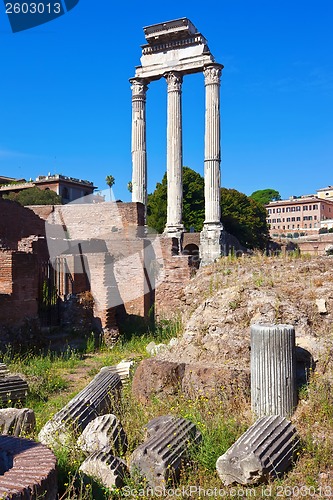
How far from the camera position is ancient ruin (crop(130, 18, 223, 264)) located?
22.9 m

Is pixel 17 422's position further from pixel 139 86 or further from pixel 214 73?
pixel 139 86

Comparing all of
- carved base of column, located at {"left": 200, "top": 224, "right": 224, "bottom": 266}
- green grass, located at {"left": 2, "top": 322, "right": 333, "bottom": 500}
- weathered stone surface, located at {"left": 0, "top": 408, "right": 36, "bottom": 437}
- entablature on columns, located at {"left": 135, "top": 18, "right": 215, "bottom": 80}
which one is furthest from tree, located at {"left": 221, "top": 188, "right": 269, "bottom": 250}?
weathered stone surface, located at {"left": 0, "top": 408, "right": 36, "bottom": 437}

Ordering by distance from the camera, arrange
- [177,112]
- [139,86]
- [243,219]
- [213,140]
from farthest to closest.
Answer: [243,219], [139,86], [177,112], [213,140]

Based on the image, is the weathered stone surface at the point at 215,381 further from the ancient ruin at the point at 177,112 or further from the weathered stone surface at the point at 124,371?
the ancient ruin at the point at 177,112

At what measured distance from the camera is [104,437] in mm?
5145

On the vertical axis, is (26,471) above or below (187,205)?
below

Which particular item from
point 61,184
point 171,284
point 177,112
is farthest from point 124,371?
point 61,184

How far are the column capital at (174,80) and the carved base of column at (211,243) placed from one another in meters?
6.42

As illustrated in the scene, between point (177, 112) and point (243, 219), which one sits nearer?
point (177, 112)

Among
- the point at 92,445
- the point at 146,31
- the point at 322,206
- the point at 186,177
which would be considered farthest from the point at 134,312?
the point at 322,206

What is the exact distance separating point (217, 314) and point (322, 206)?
7624 centimetres

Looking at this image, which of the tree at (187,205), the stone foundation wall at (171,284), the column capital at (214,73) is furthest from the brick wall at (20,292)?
the tree at (187,205)

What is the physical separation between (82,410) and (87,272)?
→ 24.7 ft

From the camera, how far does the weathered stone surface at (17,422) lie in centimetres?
554
